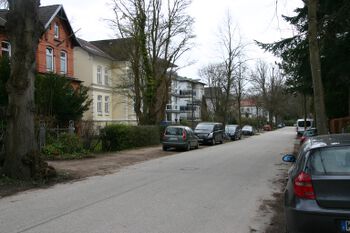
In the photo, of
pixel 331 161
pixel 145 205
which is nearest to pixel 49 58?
pixel 145 205

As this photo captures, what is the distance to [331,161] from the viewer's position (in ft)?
19.3

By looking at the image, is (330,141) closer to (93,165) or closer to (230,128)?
(93,165)

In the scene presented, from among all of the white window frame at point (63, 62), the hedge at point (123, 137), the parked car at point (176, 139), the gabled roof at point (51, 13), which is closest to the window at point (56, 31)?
the gabled roof at point (51, 13)

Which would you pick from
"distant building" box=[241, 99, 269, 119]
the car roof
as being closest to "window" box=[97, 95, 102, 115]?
the car roof

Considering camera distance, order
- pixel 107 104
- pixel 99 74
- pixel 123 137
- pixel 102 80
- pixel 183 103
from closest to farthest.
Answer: pixel 123 137 → pixel 99 74 → pixel 102 80 → pixel 107 104 → pixel 183 103

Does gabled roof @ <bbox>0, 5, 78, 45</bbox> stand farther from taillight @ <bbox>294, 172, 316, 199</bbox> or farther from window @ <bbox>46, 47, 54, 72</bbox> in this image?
taillight @ <bbox>294, 172, 316, 199</bbox>

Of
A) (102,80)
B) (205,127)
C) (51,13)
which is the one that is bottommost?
(205,127)

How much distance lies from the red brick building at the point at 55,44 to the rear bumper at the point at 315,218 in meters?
33.4

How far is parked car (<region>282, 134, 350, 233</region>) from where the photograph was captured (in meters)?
5.49

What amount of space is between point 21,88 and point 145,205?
5.79 metres

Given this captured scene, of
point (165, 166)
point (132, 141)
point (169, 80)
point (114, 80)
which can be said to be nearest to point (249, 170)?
point (165, 166)

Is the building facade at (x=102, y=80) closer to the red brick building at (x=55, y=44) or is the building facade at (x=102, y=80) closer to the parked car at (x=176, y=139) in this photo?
the red brick building at (x=55, y=44)

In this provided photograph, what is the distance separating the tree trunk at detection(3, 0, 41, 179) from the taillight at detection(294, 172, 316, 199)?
9.21 meters

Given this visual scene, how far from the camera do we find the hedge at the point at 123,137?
26.6 m
